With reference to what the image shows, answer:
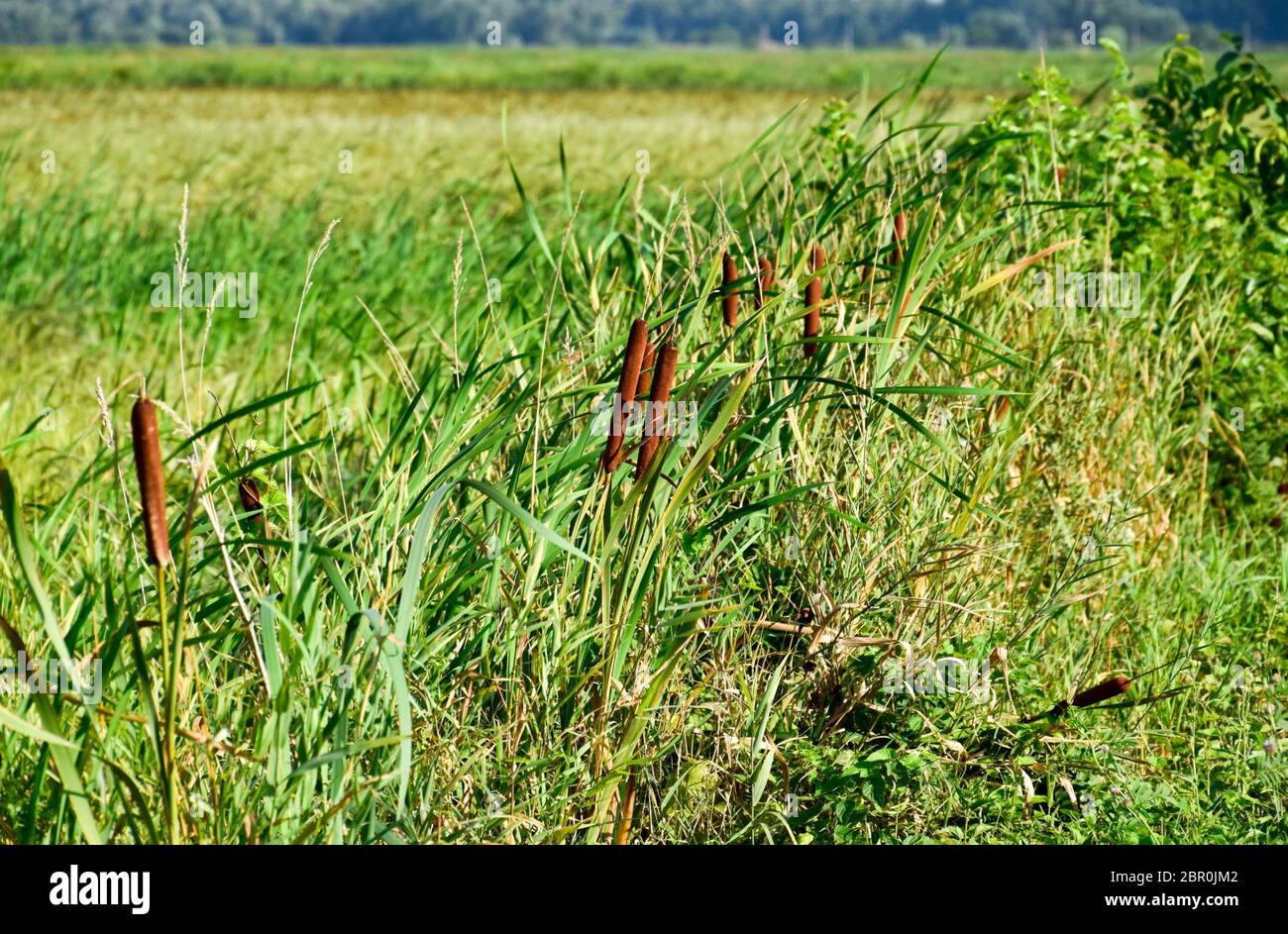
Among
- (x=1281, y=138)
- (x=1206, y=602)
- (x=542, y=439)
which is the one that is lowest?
(x=1206, y=602)

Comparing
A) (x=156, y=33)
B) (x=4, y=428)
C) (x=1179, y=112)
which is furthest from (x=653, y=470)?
(x=156, y=33)

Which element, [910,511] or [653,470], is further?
[910,511]

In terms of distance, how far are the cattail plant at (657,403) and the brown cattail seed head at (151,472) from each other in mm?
741

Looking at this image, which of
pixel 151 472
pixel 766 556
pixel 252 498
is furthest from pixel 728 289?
pixel 151 472

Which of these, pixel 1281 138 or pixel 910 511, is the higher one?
pixel 1281 138

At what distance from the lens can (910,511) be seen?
2.33 m

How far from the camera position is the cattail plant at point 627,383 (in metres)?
1.78

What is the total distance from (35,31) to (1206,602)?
17215 centimetres

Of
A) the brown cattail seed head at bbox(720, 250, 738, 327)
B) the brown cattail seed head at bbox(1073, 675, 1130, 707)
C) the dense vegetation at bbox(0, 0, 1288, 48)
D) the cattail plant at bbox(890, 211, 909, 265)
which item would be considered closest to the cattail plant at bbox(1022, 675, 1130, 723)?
the brown cattail seed head at bbox(1073, 675, 1130, 707)

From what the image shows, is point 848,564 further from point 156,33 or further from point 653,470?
point 156,33

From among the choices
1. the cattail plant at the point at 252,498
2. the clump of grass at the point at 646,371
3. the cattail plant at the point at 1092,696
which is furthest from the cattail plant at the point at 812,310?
the cattail plant at the point at 252,498

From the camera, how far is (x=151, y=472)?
1288 mm

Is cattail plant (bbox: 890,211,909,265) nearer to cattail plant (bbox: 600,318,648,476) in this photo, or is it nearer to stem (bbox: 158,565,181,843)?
cattail plant (bbox: 600,318,648,476)
